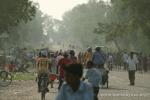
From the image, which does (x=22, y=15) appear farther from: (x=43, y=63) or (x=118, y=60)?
(x=118, y=60)

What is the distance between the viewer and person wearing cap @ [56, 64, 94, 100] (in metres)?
7.95

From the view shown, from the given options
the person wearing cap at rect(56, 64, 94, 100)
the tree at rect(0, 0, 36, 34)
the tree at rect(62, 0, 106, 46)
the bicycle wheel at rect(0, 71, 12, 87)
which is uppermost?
the tree at rect(62, 0, 106, 46)

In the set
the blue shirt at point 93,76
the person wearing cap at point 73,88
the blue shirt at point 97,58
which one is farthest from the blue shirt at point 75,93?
the blue shirt at point 97,58

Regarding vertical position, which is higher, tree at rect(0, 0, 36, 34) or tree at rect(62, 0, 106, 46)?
tree at rect(62, 0, 106, 46)

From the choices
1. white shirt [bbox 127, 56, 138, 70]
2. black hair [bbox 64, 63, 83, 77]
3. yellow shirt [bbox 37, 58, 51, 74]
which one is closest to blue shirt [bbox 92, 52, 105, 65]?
yellow shirt [bbox 37, 58, 51, 74]

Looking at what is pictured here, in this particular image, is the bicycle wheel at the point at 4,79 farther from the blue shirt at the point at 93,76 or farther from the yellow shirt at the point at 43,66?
the blue shirt at the point at 93,76

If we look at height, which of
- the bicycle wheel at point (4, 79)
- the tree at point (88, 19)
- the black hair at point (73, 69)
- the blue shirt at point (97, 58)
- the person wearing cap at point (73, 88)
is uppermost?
the tree at point (88, 19)

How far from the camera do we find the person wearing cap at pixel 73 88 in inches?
313

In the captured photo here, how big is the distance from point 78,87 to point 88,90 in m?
0.16

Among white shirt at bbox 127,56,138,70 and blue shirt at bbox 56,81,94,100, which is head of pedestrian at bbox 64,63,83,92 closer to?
blue shirt at bbox 56,81,94,100

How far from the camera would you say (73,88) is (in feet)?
26.2

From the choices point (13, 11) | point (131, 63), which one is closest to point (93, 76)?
point (131, 63)

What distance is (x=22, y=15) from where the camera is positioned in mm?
39750

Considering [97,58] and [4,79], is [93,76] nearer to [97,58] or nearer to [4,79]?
[97,58]
